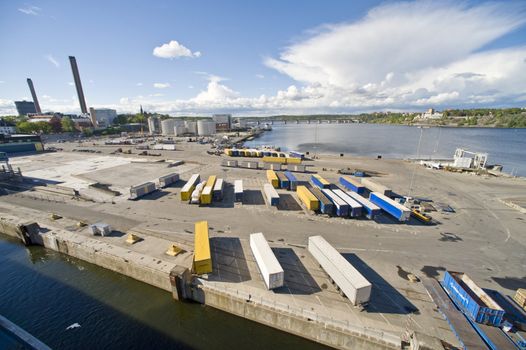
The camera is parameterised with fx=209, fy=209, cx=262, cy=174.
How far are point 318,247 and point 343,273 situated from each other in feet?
14.9

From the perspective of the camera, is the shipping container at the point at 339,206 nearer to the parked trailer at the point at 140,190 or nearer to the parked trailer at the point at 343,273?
the parked trailer at the point at 343,273

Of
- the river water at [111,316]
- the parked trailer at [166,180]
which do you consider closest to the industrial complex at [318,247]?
the parked trailer at [166,180]

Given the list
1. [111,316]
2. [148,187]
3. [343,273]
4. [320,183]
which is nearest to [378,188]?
[320,183]

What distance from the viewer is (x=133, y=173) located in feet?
214

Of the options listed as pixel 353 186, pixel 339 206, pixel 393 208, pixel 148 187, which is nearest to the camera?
pixel 393 208

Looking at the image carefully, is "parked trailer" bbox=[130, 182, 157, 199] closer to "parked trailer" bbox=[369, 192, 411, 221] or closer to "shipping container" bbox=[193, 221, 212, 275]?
"shipping container" bbox=[193, 221, 212, 275]

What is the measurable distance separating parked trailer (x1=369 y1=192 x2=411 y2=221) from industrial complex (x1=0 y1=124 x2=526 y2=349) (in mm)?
187

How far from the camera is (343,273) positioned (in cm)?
2105

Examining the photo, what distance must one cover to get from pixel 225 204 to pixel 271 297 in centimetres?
2412

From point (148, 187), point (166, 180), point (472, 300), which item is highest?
point (166, 180)

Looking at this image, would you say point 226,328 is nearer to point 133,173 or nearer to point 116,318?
point 116,318

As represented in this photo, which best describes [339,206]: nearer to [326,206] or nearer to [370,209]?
[326,206]

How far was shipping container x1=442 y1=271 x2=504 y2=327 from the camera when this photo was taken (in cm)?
1770

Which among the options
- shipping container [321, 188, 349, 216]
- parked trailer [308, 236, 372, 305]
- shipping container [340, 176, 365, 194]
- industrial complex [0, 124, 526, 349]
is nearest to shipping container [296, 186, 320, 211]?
industrial complex [0, 124, 526, 349]
